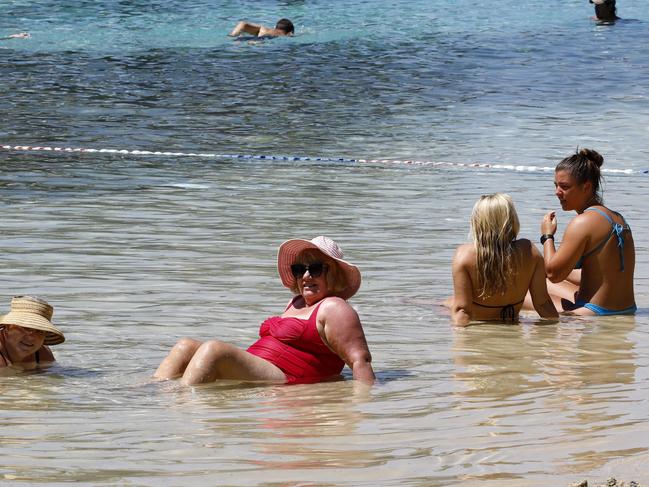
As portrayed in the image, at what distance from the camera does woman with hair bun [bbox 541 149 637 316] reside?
7.88 metres

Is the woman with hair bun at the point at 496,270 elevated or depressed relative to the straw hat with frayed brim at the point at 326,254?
depressed

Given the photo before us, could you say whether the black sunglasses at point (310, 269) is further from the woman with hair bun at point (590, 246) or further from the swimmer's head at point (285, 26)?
the swimmer's head at point (285, 26)

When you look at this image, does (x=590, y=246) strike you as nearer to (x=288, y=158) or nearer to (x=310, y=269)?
(x=310, y=269)

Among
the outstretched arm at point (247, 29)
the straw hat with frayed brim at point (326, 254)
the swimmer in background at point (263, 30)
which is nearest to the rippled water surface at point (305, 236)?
the straw hat with frayed brim at point (326, 254)

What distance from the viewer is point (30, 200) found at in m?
12.4

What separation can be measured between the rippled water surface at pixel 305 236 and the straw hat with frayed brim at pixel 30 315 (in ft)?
0.88

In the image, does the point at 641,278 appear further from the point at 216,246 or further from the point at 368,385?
the point at 368,385

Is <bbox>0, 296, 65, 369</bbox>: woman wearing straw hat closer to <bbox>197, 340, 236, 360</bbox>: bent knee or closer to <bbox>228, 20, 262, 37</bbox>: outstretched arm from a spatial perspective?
<bbox>197, 340, 236, 360</bbox>: bent knee

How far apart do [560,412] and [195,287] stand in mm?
3732

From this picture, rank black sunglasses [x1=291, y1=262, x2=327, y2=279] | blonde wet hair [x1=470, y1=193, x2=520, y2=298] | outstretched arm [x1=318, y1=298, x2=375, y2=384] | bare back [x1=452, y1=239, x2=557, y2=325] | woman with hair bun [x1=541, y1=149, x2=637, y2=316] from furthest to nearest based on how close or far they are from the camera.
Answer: woman with hair bun [x1=541, y1=149, x2=637, y2=316], bare back [x1=452, y1=239, x2=557, y2=325], blonde wet hair [x1=470, y1=193, x2=520, y2=298], black sunglasses [x1=291, y1=262, x2=327, y2=279], outstretched arm [x1=318, y1=298, x2=375, y2=384]

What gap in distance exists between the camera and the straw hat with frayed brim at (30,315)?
6086mm

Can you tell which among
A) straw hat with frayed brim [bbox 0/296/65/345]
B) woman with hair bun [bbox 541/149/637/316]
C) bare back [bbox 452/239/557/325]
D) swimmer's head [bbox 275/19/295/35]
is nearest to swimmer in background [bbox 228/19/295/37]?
swimmer's head [bbox 275/19/295/35]

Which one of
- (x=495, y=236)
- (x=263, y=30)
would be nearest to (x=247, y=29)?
(x=263, y=30)

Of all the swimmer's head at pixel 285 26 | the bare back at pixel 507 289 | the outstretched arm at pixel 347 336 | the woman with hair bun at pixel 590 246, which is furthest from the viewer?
the swimmer's head at pixel 285 26
